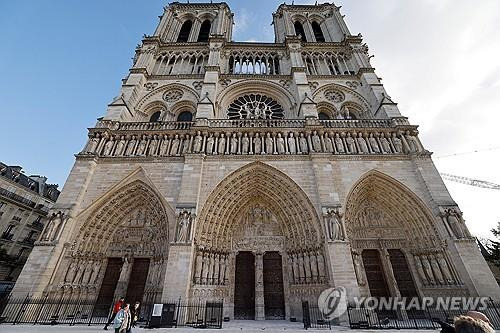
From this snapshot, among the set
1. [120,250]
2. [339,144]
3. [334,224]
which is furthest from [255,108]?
[120,250]

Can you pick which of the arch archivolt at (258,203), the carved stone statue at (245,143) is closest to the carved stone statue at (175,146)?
the arch archivolt at (258,203)

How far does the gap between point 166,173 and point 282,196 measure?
503 cm

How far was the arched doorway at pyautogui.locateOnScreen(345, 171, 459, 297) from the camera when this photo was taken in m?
8.48

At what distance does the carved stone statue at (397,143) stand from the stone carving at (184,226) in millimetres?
9508

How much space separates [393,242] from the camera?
937cm

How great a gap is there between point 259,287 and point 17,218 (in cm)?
1666

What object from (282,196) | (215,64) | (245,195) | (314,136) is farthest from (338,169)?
(215,64)

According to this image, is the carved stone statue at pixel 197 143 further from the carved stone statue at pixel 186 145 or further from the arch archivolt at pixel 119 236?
the arch archivolt at pixel 119 236

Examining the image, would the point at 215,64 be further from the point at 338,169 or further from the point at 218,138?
the point at 338,169

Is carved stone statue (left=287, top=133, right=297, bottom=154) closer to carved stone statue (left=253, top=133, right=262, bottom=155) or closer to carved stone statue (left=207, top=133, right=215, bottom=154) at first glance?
carved stone statue (left=253, top=133, right=262, bottom=155)

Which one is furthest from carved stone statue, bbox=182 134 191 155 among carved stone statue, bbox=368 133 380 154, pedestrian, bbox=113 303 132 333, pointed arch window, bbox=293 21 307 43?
pointed arch window, bbox=293 21 307 43

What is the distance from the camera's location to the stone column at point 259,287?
330 inches

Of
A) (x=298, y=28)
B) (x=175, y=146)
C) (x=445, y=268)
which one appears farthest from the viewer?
(x=298, y=28)

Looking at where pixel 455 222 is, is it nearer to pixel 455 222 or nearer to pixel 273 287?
pixel 455 222
